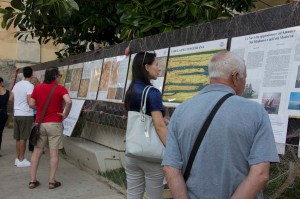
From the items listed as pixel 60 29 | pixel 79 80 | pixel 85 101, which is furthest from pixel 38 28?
pixel 85 101

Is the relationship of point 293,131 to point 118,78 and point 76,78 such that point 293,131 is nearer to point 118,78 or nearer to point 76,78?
point 118,78

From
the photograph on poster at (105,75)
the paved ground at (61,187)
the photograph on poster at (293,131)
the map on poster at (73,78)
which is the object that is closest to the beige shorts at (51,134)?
the paved ground at (61,187)

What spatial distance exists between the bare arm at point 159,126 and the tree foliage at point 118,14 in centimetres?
155

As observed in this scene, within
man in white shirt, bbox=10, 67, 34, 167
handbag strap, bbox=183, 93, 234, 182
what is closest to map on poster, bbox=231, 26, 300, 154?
handbag strap, bbox=183, 93, 234, 182

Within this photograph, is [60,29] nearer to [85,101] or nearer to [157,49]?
[85,101]

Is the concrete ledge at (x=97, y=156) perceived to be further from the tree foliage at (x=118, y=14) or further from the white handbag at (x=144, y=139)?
the white handbag at (x=144, y=139)

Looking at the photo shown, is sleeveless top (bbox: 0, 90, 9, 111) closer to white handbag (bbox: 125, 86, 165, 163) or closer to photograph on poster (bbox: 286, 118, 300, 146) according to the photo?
white handbag (bbox: 125, 86, 165, 163)

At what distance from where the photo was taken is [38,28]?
9.73 metres

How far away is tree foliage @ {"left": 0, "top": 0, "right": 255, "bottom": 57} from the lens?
18.9 ft

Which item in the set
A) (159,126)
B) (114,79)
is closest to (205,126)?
(159,126)

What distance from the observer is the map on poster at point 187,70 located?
14.1ft

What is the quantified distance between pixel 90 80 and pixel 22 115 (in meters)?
1.41

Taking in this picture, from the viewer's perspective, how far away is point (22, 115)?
7.48 m

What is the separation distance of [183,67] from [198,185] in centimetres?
278
